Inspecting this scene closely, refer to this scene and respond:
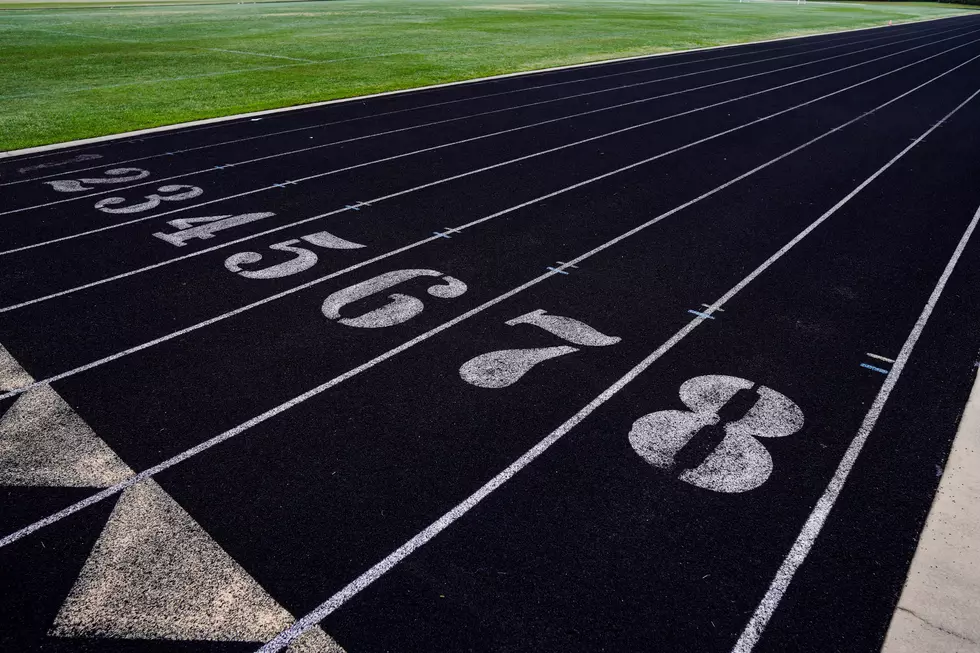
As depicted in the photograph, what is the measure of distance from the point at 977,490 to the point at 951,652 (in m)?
1.62

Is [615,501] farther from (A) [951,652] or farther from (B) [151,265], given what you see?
(B) [151,265]

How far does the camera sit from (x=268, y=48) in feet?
94.4

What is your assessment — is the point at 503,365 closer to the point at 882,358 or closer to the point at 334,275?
the point at 334,275

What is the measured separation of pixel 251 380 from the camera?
6184 mm

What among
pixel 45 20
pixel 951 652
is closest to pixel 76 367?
pixel 951 652

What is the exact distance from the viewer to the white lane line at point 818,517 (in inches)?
156

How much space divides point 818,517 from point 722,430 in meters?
1.00

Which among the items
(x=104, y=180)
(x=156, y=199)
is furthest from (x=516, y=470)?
(x=104, y=180)

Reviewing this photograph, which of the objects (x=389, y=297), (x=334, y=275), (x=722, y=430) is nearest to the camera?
(x=722, y=430)

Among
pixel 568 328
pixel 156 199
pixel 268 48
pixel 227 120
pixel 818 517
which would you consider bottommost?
pixel 818 517

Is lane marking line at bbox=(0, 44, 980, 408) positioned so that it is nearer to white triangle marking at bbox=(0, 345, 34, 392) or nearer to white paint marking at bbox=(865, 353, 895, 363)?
white triangle marking at bbox=(0, 345, 34, 392)

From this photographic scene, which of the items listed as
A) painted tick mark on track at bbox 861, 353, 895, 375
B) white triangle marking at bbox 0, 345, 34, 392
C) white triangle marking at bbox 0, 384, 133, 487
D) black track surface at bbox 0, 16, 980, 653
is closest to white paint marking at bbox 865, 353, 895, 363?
painted tick mark on track at bbox 861, 353, 895, 375

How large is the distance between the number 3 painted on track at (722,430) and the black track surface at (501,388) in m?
0.09

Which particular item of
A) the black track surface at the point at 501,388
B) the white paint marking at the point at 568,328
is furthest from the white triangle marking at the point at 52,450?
the white paint marking at the point at 568,328
